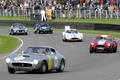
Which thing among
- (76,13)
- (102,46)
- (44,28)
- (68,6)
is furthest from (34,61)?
(76,13)

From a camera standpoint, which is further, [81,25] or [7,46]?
[81,25]

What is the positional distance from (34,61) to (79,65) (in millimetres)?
6129

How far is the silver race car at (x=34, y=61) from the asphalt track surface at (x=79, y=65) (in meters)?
0.26

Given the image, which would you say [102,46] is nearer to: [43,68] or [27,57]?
[43,68]

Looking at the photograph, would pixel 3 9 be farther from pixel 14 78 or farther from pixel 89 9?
pixel 14 78

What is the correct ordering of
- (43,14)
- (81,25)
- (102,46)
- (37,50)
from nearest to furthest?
(37,50) → (102,46) → (81,25) → (43,14)

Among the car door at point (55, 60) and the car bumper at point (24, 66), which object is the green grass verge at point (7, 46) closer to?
the car door at point (55, 60)

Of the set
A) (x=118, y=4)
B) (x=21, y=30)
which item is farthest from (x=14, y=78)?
(x=118, y=4)

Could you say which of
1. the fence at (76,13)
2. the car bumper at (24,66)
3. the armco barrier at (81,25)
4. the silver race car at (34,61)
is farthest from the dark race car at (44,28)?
the car bumper at (24,66)

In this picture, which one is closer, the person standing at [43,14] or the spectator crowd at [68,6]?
the spectator crowd at [68,6]

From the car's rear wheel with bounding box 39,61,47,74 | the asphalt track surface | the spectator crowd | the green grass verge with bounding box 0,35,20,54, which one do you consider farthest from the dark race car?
the car's rear wheel with bounding box 39,61,47,74

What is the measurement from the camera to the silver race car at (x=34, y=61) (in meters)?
16.9

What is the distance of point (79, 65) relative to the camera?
22.7 metres

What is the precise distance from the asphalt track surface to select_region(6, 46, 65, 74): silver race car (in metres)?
0.26
